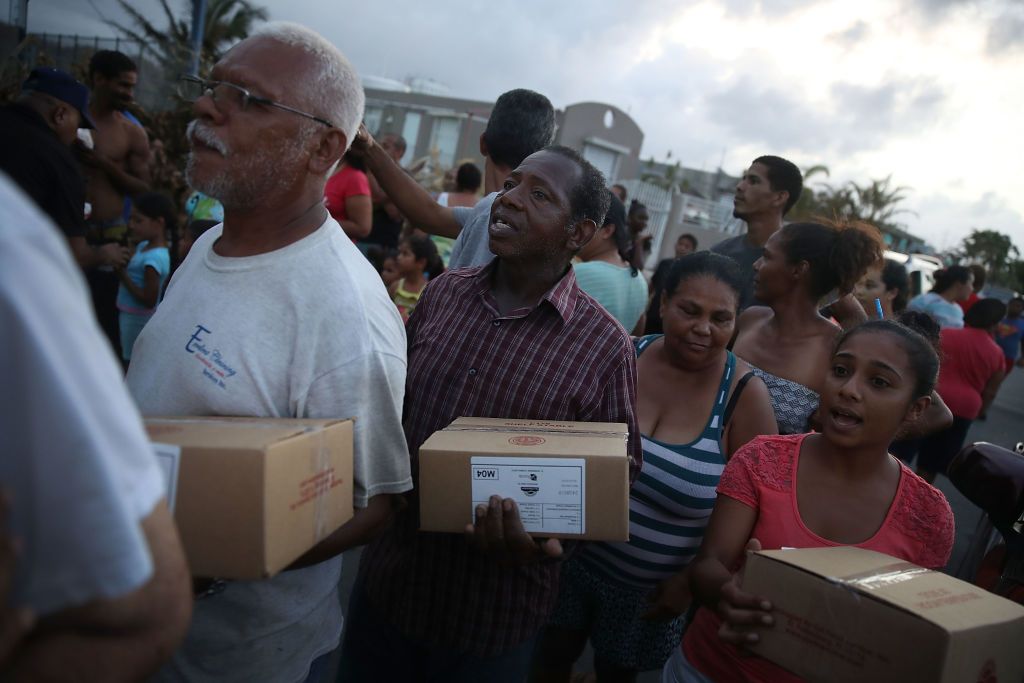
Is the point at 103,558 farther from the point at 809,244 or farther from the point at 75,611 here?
the point at 809,244

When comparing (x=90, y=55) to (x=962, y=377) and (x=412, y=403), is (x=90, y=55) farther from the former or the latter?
(x=962, y=377)

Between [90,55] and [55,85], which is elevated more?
[90,55]

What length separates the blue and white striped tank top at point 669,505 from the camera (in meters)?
2.46

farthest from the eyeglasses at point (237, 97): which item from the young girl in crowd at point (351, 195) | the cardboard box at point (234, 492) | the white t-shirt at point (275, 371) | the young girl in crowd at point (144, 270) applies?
the young girl in crowd at point (144, 270)

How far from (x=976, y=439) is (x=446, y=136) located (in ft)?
65.6

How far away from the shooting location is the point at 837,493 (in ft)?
6.70

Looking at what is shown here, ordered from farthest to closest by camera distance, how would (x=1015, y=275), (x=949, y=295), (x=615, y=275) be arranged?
(x=1015, y=275), (x=949, y=295), (x=615, y=275)

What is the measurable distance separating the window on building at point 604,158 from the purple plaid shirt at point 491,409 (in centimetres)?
2084

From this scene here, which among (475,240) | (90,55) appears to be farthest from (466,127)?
(475,240)

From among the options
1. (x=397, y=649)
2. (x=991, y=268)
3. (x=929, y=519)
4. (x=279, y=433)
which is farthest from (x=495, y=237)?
(x=991, y=268)

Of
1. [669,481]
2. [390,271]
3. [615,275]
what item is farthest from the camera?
[390,271]

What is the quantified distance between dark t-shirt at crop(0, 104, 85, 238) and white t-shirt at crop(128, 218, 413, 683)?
7.38 feet

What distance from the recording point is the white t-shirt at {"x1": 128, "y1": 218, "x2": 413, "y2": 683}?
1.54 meters

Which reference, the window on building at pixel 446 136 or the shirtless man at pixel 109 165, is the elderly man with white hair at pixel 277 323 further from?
the window on building at pixel 446 136
